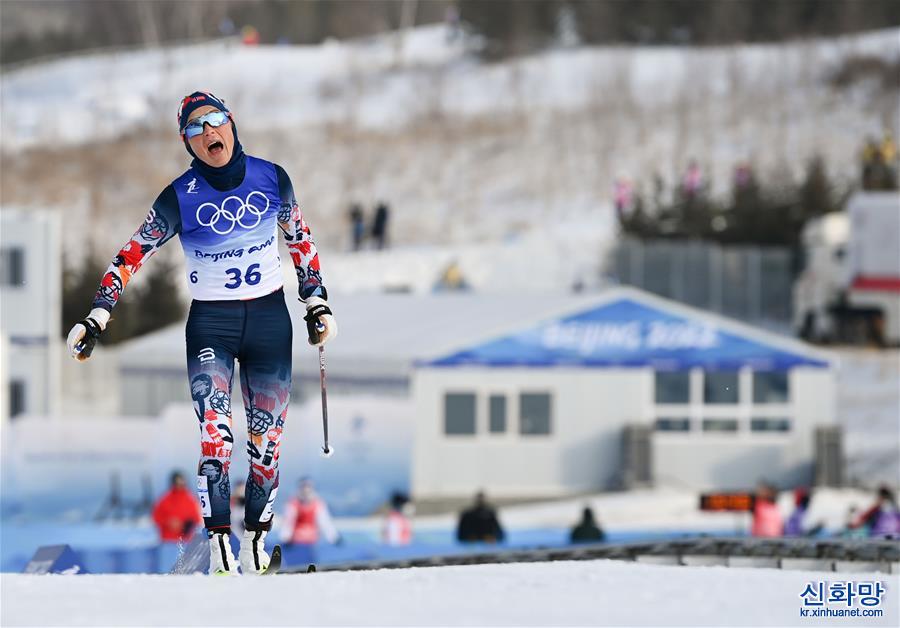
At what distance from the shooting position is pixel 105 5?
328 feet

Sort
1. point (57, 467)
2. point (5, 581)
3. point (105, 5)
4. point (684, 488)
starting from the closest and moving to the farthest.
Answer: point (5, 581)
point (57, 467)
point (684, 488)
point (105, 5)

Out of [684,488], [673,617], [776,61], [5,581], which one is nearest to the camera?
[673,617]

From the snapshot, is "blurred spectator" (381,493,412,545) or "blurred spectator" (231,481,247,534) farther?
"blurred spectator" (381,493,412,545)

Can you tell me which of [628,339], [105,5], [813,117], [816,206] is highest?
[105,5]

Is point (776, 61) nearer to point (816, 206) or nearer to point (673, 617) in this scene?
point (816, 206)

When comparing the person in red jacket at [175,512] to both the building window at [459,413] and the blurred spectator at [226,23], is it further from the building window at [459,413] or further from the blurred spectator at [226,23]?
the blurred spectator at [226,23]

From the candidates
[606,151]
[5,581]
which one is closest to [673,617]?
[5,581]

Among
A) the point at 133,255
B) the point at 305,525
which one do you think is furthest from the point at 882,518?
the point at 133,255

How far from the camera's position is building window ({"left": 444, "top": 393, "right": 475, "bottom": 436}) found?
29.0m

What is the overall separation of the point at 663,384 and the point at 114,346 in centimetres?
1874

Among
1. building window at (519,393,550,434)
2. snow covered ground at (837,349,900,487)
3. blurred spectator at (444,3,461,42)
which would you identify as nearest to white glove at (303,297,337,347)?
building window at (519,393,550,434)

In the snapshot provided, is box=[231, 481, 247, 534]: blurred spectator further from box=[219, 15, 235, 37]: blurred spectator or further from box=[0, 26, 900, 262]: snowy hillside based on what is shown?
box=[219, 15, 235, 37]: blurred spectator

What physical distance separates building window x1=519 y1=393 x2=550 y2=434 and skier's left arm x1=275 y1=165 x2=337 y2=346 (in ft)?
67.9

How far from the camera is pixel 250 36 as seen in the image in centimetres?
8638
